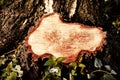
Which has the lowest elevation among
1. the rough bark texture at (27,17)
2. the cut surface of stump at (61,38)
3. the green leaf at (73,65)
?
the green leaf at (73,65)

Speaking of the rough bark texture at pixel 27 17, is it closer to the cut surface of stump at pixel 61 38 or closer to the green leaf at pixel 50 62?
the cut surface of stump at pixel 61 38

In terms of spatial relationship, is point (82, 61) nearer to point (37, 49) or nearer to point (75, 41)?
point (75, 41)

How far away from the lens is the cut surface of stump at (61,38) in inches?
93.2

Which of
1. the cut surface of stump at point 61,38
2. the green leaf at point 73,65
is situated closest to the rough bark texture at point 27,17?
the cut surface of stump at point 61,38

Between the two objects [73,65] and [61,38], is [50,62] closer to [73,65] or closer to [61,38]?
[73,65]

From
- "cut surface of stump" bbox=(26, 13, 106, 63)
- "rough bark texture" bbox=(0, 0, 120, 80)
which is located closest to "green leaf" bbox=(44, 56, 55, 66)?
"cut surface of stump" bbox=(26, 13, 106, 63)

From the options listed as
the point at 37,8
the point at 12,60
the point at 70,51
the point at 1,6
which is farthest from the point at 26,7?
the point at 70,51

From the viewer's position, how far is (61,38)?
2.49 meters

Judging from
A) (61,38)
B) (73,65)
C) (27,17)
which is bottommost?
(73,65)

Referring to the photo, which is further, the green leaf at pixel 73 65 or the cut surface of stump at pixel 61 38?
the cut surface of stump at pixel 61 38

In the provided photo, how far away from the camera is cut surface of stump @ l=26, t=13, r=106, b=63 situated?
237 cm

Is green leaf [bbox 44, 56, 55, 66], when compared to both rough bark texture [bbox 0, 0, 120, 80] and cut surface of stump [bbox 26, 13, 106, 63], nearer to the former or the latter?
cut surface of stump [bbox 26, 13, 106, 63]

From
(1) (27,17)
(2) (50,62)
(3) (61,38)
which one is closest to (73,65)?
(2) (50,62)

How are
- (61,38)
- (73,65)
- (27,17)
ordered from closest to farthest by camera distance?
(73,65), (61,38), (27,17)
